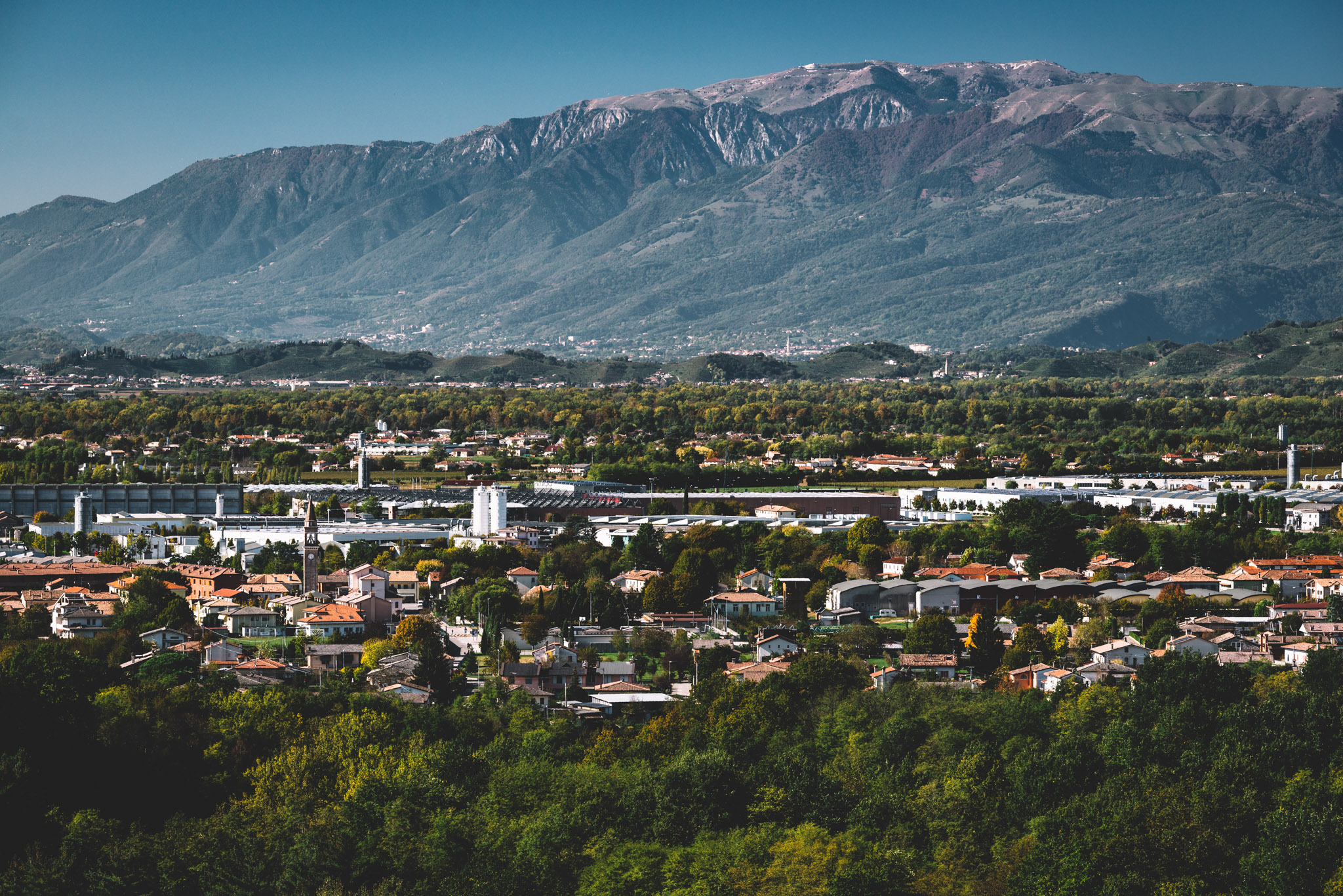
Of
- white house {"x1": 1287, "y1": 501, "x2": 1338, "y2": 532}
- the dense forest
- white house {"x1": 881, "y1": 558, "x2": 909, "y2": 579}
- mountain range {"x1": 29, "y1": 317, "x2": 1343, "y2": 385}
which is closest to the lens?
the dense forest

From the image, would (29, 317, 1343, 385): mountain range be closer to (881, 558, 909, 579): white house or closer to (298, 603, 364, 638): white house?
(881, 558, 909, 579): white house

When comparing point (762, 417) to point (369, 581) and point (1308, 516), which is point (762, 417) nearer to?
point (1308, 516)

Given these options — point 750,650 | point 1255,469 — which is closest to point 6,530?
point 750,650

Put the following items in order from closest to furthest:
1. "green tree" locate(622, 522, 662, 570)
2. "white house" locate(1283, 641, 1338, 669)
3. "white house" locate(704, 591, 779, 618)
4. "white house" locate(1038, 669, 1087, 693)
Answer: "white house" locate(1038, 669, 1087, 693), "white house" locate(1283, 641, 1338, 669), "white house" locate(704, 591, 779, 618), "green tree" locate(622, 522, 662, 570)

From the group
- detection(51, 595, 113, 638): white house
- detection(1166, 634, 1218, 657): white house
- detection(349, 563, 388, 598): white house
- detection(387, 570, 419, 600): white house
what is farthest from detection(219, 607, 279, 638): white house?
detection(1166, 634, 1218, 657): white house

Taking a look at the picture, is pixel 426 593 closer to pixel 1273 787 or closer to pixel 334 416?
pixel 1273 787

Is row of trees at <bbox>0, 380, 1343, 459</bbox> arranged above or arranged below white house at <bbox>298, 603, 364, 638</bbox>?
above

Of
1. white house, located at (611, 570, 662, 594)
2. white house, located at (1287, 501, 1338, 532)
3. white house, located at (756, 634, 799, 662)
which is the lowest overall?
white house, located at (756, 634, 799, 662)
